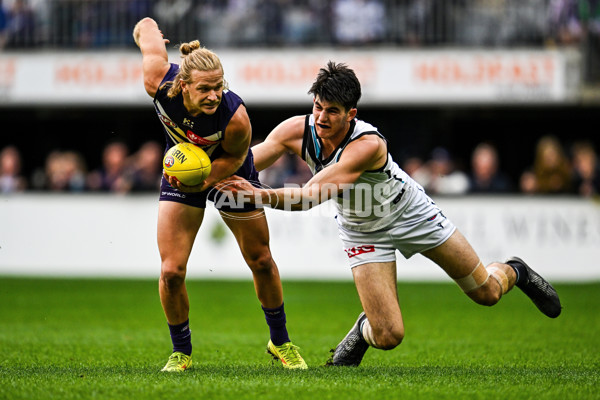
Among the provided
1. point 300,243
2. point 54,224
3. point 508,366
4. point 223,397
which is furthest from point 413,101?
point 223,397

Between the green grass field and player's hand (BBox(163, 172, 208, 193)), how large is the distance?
1.26m

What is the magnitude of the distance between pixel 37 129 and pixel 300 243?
380 inches

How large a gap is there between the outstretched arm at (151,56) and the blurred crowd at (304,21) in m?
11.5

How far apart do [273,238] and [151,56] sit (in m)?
9.29

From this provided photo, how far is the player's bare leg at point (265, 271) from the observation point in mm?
6477

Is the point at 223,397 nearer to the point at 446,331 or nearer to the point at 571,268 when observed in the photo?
the point at 446,331

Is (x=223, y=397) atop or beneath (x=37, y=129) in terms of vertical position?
atop

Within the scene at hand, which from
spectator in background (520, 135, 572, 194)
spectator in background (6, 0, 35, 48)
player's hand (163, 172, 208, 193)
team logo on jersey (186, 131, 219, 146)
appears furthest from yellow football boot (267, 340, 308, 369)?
spectator in background (6, 0, 35, 48)

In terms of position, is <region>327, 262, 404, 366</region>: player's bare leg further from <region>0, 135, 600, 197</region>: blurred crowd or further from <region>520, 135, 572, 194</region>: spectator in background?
<region>520, 135, 572, 194</region>: spectator in background

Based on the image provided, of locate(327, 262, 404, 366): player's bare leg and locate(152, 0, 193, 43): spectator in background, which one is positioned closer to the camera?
→ locate(327, 262, 404, 366): player's bare leg

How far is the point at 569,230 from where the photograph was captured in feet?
49.0

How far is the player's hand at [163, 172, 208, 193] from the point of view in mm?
5961

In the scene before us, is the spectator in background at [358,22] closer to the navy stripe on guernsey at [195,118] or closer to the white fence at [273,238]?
the white fence at [273,238]

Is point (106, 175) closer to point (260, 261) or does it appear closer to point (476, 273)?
point (260, 261)
